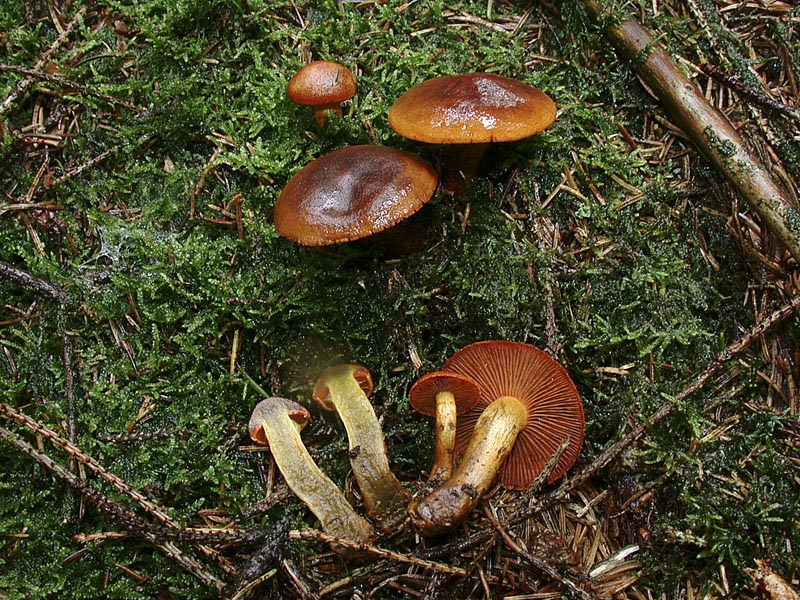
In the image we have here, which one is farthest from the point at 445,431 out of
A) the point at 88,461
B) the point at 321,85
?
the point at 321,85

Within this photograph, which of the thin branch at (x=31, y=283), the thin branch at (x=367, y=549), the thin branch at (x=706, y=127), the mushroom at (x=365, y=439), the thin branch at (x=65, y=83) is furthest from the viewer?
the thin branch at (x=65, y=83)

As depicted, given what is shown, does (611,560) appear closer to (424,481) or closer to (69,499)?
(424,481)

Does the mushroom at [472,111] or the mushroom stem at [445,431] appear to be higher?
the mushroom at [472,111]

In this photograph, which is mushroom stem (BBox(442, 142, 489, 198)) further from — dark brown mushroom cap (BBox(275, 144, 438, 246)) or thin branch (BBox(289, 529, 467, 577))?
thin branch (BBox(289, 529, 467, 577))

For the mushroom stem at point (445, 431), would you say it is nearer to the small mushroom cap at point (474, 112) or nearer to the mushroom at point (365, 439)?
the mushroom at point (365, 439)

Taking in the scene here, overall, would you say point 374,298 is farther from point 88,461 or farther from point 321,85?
point 88,461

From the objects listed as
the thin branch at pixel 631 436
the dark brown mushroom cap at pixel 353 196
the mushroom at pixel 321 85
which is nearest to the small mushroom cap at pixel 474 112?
the dark brown mushroom cap at pixel 353 196
